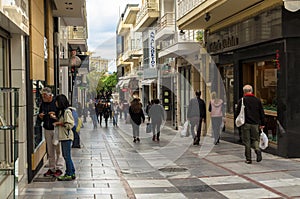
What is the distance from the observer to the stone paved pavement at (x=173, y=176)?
8398mm

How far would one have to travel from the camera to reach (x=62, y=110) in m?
9.79

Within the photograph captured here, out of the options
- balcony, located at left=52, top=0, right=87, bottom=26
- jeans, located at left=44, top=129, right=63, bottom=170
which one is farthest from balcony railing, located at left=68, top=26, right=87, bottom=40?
jeans, located at left=44, top=129, right=63, bottom=170

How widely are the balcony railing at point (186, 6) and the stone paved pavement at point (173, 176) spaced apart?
4963mm

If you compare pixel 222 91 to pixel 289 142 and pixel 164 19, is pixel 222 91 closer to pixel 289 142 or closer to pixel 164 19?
pixel 289 142

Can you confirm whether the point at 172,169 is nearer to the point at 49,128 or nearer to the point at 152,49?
the point at 49,128

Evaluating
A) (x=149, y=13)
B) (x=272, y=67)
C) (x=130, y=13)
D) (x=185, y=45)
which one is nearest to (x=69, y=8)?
(x=185, y=45)

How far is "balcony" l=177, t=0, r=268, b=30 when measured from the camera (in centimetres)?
1392

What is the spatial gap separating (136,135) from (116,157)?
4.45m

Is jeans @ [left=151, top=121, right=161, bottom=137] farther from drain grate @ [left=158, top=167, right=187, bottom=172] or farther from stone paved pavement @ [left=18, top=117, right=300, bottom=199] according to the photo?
drain grate @ [left=158, top=167, right=187, bottom=172]

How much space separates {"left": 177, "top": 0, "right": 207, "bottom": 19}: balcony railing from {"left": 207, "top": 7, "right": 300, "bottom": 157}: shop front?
140 centimetres

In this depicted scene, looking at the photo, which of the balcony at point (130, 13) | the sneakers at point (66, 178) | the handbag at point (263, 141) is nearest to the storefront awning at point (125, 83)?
the balcony at point (130, 13)

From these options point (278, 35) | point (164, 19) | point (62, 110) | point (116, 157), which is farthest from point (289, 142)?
point (164, 19)

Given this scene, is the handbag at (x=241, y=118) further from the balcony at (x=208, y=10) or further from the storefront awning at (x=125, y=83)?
the storefront awning at (x=125, y=83)

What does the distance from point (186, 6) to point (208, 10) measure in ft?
10.5
